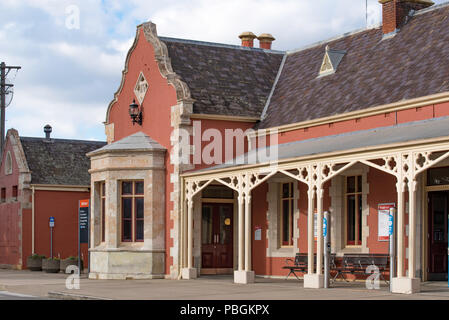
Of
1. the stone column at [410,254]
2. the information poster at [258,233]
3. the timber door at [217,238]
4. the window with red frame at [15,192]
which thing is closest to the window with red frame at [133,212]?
the timber door at [217,238]

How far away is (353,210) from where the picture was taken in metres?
23.5

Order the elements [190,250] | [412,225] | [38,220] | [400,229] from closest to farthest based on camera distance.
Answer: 1. [412,225]
2. [400,229]
3. [190,250]
4. [38,220]

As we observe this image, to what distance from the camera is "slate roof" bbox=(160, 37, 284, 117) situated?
27016 mm

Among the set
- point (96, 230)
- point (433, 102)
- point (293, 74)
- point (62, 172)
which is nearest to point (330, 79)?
point (293, 74)

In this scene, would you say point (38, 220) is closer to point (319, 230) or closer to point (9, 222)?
point (9, 222)

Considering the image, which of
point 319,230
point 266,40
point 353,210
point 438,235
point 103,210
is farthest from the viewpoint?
point 266,40

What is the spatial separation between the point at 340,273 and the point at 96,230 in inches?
355

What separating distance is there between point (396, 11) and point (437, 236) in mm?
7570

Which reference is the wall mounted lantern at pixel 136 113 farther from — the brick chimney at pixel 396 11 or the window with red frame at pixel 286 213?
the brick chimney at pixel 396 11

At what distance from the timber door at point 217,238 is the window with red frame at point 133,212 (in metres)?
1.97

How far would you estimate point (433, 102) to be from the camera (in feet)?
67.7

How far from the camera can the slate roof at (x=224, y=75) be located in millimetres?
27016

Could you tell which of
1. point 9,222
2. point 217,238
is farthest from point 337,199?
point 9,222
